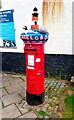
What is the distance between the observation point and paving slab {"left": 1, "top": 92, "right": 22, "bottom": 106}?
13.6 feet

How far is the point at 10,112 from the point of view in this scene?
377 cm

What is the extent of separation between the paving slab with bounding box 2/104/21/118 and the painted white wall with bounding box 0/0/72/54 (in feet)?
6.18

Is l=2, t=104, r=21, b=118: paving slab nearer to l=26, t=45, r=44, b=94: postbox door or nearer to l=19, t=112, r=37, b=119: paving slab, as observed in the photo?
l=19, t=112, r=37, b=119: paving slab

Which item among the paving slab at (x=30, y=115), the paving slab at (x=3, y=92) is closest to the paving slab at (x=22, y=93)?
the paving slab at (x=3, y=92)

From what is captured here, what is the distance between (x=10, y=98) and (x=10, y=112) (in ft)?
1.81

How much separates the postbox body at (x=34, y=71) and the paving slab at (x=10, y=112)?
33cm

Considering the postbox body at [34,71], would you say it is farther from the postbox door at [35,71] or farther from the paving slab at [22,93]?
the paving slab at [22,93]

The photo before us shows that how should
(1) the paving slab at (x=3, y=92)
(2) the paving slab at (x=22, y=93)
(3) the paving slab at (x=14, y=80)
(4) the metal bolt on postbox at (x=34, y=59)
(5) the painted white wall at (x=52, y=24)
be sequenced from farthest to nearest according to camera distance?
(3) the paving slab at (x=14, y=80), (5) the painted white wall at (x=52, y=24), (1) the paving slab at (x=3, y=92), (2) the paving slab at (x=22, y=93), (4) the metal bolt on postbox at (x=34, y=59)

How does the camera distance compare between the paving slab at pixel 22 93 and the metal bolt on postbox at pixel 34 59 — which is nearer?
the metal bolt on postbox at pixel 34 59

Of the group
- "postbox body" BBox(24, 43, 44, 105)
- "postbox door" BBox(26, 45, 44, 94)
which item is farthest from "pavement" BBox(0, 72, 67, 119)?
"postbox door" BBox(26, 45, 44, 94)

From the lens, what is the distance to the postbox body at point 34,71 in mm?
3692

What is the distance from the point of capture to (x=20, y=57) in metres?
5.61

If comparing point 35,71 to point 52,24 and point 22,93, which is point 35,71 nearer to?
point 22,93

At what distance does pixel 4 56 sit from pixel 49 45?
55.6 inches
